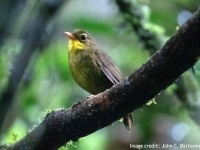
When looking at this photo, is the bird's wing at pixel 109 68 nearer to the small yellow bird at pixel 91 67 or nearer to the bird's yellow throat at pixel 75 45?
the small yellow bird at pixel 91 67

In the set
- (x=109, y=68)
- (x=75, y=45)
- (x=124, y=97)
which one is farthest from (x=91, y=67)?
(x=124, y=97)

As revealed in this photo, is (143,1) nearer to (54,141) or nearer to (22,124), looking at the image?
(22,124)

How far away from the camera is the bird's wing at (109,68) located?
132 inches

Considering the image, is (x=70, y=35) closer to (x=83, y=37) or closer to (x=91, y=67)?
(x=83, y=37)

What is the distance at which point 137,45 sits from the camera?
437 cm

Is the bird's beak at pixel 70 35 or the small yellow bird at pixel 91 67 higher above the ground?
the bird's beak at pixel 70 35

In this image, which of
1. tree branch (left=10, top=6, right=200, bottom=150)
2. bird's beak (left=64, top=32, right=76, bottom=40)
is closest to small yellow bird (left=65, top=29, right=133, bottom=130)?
bird's beak (left=64, top=32, right=76, bottom=40)

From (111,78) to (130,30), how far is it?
1029 millimetres

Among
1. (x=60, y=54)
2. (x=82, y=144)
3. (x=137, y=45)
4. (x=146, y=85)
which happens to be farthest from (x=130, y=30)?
(x=146, y=85)

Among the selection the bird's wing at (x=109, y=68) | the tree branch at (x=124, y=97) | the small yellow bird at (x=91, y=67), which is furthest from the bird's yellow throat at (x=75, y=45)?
the tree branch at (x=124, y=97)

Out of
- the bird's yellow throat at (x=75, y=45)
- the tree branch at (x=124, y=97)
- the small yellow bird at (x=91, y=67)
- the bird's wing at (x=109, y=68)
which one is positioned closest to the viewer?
the tree branch at (x=124, y=97)

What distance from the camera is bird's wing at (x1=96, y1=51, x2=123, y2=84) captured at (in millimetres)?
3357

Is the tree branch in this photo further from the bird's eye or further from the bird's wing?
the bird's eye

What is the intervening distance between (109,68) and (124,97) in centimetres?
124
